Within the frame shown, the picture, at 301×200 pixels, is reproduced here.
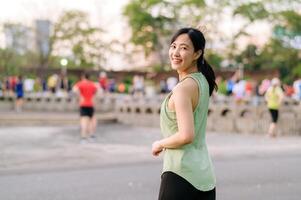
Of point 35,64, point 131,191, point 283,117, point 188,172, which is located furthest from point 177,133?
point 35,64

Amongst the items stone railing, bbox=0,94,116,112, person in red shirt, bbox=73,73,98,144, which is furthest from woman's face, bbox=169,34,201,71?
stone railing, bbox=0,94,116,112

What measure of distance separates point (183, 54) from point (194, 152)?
0.56m

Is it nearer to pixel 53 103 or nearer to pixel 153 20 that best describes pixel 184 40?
pixel 53 103

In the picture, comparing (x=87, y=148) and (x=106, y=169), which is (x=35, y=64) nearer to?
(x=87, y=148)

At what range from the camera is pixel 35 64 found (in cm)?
4378

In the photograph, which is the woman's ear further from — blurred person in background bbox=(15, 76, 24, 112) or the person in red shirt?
blurred person in background bbox=(15, 76, 24, 112)

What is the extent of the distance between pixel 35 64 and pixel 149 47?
10.4 meters

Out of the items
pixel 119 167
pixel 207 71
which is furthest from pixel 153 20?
pixel 207 71

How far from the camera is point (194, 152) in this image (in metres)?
2.77

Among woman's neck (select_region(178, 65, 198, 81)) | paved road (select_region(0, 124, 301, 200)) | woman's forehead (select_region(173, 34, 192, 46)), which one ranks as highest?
woman's forehead (select_region(173, 34, 192, 46))

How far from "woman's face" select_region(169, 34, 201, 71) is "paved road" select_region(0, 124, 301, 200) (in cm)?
385

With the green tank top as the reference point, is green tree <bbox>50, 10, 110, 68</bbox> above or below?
above

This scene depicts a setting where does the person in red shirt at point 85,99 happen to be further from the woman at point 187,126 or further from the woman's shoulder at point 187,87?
the woman's shoulder at point 187,87

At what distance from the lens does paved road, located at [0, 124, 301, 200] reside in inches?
266
